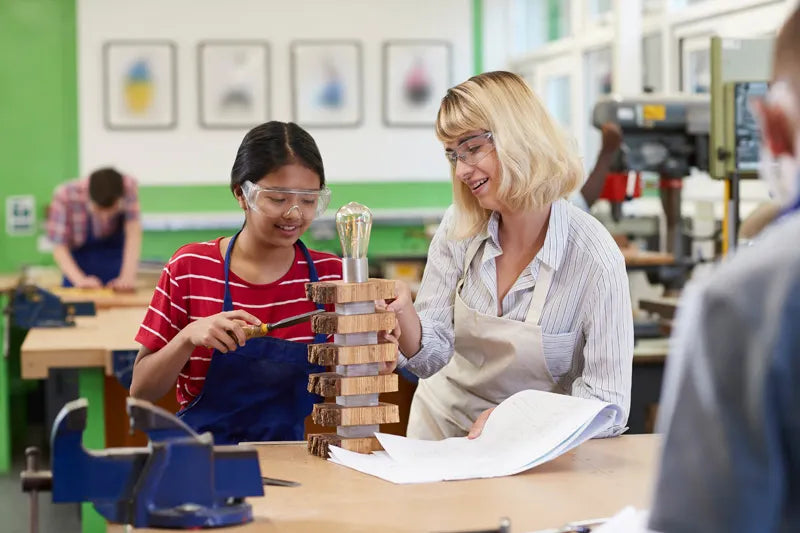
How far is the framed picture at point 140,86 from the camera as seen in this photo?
9109 millimetres

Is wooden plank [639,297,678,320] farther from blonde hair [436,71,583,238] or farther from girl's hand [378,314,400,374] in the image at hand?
girl's hand [378,314,400,374]

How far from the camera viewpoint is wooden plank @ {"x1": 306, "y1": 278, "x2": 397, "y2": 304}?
1970mm

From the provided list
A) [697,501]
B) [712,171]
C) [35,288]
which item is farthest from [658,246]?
[697,501]

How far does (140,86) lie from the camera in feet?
30.0

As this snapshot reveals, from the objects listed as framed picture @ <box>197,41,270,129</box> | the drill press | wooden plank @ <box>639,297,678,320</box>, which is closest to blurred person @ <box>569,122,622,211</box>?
the drill press

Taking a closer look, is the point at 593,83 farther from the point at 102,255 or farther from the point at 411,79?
the point at 102,255

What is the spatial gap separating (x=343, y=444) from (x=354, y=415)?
0.21 feet

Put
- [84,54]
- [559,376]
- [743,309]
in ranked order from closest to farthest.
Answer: [743,309] → [559,376] → [84,54]

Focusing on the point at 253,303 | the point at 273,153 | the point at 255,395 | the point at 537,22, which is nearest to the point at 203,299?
the point at 253,303

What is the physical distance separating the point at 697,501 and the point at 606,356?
4.86ft

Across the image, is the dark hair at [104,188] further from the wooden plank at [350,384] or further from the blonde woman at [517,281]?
the wooden plank at [350,384]

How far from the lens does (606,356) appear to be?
7.33 feet

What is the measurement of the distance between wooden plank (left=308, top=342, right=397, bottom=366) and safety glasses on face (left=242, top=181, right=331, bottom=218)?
44cm

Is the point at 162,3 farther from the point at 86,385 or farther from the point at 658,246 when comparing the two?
the point at 86,385
